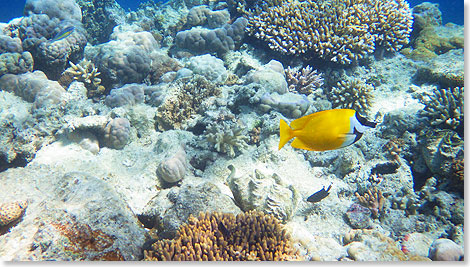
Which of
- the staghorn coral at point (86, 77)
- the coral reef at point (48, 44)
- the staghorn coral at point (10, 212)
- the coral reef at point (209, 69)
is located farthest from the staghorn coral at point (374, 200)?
the coral reef at point (48, 44)

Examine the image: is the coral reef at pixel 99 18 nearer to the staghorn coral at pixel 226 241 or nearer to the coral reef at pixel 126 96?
the coral reef at pixel 126 96

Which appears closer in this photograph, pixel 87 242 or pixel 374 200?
pixel 87 242

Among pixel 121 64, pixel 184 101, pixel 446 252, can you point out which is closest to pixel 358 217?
pixel 446 252

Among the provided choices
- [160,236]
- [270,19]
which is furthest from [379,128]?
[160,236]

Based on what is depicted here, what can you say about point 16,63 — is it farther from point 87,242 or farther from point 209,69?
point 87,242

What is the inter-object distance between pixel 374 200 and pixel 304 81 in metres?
3.24

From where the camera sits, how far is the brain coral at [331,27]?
6188 mm

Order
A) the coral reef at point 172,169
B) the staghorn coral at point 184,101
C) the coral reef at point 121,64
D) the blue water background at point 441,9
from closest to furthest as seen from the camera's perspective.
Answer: the coral reef at point 172,169, the staghorn coral at point 184,101, the coral reef at point 121,64, the blue water background at point 441,9

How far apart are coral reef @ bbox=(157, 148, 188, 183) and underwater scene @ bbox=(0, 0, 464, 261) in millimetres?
24

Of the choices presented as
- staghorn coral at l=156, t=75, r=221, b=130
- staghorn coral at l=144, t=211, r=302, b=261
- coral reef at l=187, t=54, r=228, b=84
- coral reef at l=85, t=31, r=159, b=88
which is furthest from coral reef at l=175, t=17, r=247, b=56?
staghorn coral at l=144, t=211, r=302, b=261

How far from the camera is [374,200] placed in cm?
377

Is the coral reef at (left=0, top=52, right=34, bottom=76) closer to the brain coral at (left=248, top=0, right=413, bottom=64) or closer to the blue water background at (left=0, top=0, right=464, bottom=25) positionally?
the brain coral at (left=248, top=0, right=413, bottom=64)

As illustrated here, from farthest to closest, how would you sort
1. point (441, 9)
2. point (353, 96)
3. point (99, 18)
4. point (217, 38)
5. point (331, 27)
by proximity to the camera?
point (441, 9), point (99, 18), point (217, 38), point (331, 27), point (353, 96)

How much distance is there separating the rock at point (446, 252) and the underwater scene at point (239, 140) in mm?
18
